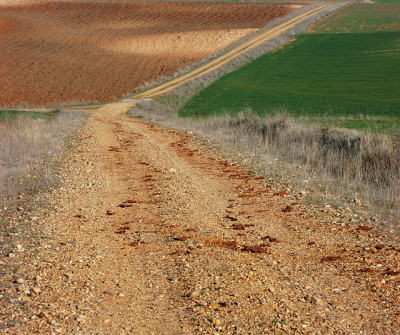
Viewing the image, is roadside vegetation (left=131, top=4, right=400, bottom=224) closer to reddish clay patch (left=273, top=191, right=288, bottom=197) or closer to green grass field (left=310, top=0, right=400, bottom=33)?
green grass field (left=310, top=0, right=400, bottom=33)

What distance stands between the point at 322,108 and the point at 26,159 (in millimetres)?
19080

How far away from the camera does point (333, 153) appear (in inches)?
555

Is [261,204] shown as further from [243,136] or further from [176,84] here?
[176,84]

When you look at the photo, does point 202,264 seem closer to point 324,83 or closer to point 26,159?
point 26,159

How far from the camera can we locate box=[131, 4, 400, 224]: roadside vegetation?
12711 millimetres

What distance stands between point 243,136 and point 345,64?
88.7 ft

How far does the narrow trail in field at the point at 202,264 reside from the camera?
468 centimetres

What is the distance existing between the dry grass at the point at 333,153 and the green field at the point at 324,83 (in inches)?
116

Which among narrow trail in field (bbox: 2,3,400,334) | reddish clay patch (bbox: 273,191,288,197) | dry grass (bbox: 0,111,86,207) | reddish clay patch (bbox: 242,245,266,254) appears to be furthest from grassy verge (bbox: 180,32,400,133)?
reddish clay patch (bbox: 242,245,266,254)

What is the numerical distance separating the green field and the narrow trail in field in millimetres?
11131

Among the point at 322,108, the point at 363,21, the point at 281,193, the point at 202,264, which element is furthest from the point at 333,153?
the point at 363,21

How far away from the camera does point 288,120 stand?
18641 millimetres

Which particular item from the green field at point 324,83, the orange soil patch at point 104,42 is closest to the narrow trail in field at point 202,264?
the green field at point 324,83

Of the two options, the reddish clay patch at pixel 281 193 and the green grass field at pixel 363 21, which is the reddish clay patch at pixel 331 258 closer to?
the reddish clay patch at pixel 281 193
